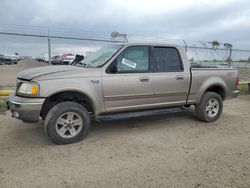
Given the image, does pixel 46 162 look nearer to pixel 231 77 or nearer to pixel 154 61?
pixel 154 61

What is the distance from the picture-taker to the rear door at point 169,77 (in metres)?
5.30

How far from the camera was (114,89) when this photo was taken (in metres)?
4.79

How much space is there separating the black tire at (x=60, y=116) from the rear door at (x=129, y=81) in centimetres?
53

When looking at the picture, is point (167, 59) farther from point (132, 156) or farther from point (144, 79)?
point (132, 156)

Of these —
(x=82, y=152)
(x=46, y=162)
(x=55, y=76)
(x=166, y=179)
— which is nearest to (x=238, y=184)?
(x=166, y=179)

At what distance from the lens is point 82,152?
4.15m

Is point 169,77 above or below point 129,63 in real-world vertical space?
below

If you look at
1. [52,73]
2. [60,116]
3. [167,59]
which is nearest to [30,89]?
[52,73]

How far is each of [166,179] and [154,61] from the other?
2.79 m

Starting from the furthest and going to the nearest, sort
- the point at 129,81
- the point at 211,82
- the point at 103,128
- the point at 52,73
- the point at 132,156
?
1. the point at 211,82
2. the point at 103,128
3. the point at 129,81
4. the point at 52,73
5. the point at 132,156

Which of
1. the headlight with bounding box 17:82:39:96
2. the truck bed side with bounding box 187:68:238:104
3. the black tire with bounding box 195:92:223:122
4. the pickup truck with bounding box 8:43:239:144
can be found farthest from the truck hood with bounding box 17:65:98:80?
the black tire with bounding box 195:92:223:122

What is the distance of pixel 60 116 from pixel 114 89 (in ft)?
3.79

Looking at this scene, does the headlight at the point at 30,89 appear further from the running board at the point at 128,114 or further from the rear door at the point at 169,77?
the rear door at the point at 169,77

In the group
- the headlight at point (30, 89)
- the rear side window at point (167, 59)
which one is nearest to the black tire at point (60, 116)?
the headlight at point (30, 89)
